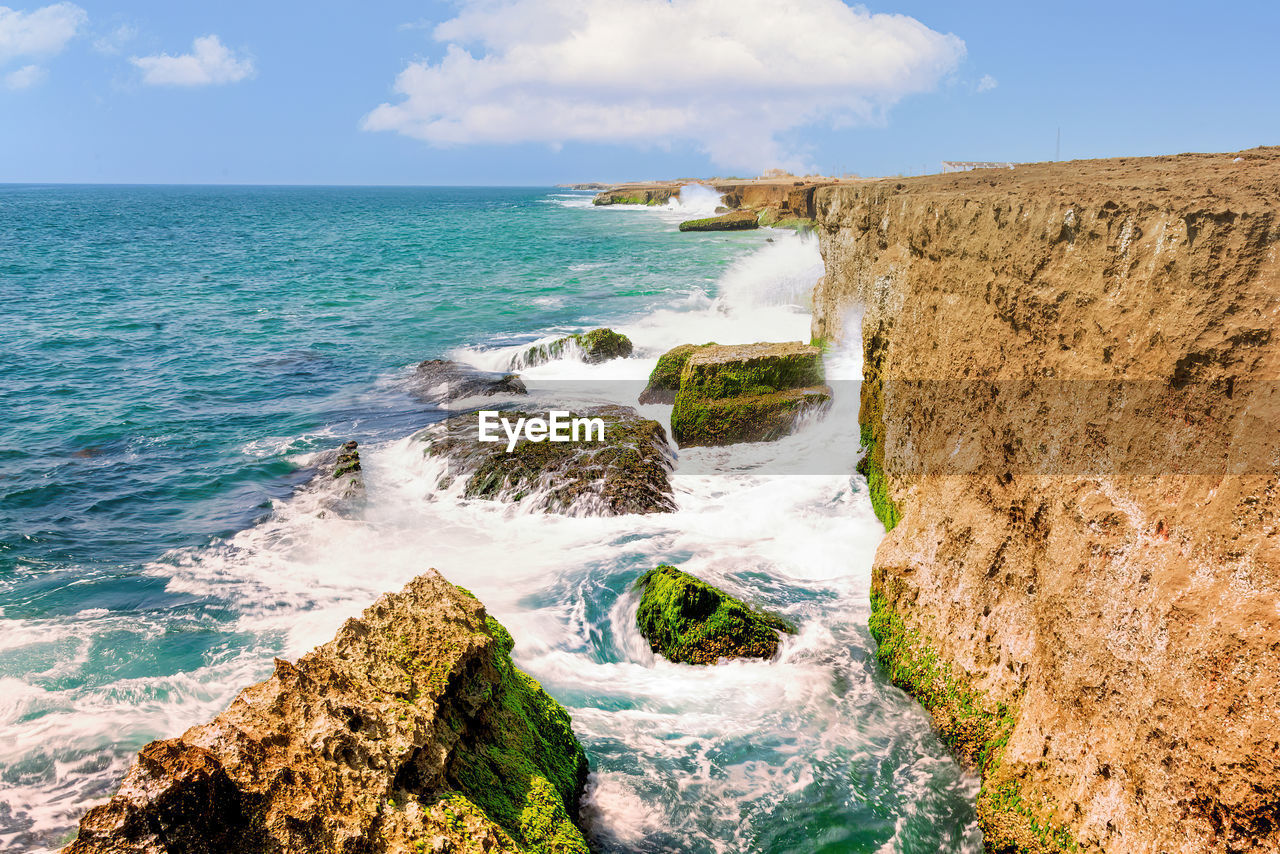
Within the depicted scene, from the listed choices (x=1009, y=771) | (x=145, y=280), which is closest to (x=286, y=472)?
(x=1009, y=771)

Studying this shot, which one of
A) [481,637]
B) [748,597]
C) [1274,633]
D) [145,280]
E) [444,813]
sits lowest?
[748,597]

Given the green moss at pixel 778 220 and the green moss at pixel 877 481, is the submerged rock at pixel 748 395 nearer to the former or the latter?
the green moss at pixel 877 481

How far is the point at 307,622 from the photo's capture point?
7949 mm

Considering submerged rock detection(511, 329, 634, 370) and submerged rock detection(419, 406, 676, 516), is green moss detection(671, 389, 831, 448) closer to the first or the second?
submerged rock detection(419, 406, 676, 516)

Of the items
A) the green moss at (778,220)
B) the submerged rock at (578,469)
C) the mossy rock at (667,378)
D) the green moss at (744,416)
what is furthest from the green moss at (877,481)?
the green moss at (778,220)

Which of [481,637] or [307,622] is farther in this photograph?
[307,622]

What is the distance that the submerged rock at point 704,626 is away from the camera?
267 inches

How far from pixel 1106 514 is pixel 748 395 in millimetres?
7847

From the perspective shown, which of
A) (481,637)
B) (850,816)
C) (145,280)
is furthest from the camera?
(145,280)

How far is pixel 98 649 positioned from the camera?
24.8ft

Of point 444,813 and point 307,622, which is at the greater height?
point 444,813

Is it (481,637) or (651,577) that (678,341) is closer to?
(651,577)

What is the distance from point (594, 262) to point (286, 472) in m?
29.0

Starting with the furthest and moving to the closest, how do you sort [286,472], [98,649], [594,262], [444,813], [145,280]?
[594,262] < [145,280] < [286,472] < [98,649] < [444,813]
